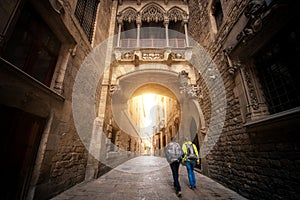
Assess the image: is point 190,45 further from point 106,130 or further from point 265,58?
point 106,130

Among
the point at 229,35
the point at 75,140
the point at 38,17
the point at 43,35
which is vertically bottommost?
the point at 75,140

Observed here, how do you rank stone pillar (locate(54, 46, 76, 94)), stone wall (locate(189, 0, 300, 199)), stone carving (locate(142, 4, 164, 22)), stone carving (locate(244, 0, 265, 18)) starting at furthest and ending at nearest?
stone carving (locate(142, 4, 164, 22)) < stone pillar (locate(54, 46, 76, 94)) < stone carving (locate(244, 0, 265, 18)) < stone wall (locate(189, 0, 300, 199))

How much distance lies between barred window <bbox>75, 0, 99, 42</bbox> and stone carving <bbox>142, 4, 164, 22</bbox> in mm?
3397

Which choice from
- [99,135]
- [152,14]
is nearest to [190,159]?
[99,135]

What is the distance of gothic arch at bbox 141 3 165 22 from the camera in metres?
8.38

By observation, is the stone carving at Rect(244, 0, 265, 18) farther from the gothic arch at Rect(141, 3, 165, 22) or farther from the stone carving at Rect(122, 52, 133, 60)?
the gothic arch at Rect(141, 3, 165, 22)

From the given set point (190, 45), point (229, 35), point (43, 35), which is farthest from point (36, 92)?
point (190, 45)

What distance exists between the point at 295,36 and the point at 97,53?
6.08 meters

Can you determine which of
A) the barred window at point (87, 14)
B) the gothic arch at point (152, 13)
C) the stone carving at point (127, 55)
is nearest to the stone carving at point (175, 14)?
the gothic arch at point (152, 13)

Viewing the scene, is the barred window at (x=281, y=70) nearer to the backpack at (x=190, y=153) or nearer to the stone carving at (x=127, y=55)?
the backpack at (x=190, y=153)

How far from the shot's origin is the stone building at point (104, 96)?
2240 mm

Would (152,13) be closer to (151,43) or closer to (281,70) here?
(151,43)

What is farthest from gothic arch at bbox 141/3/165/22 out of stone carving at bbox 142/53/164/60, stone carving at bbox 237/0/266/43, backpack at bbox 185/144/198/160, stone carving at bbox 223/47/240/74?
backpack at bbox 185/144/198/160

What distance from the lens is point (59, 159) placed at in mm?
3270
